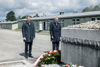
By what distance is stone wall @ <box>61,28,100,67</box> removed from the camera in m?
3.63

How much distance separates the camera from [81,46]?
160 inches

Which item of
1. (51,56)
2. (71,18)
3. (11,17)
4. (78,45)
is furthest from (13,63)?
(11,17)

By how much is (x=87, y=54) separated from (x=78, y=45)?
1.37ft

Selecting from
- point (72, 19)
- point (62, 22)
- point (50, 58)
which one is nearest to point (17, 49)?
point (50, 58)

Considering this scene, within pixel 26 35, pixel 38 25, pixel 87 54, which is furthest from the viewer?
pixel 38 25

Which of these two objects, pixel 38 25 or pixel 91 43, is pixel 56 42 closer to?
pixel 91 43

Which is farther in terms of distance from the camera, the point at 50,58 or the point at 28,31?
the point at 28,31

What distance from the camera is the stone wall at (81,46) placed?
11.9 feet

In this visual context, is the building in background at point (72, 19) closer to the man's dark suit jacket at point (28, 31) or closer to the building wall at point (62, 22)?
the building wall at point (62, 22)

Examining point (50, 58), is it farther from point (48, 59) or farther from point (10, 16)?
point (10, 16)

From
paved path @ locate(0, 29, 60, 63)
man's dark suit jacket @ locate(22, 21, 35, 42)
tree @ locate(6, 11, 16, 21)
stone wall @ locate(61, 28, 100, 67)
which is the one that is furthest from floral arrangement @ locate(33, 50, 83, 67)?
tree @ locate(6, 11, 16, 21)

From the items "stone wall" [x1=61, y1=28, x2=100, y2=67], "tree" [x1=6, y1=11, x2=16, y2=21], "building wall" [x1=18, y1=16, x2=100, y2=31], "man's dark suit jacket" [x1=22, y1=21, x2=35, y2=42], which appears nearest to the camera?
"stone wall" [x1=61, y1=28, x2=100, y2=67]

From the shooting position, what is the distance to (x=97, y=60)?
360 cm

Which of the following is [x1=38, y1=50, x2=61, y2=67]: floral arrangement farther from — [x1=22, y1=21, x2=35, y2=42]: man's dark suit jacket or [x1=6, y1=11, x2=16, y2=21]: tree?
[x1=6, y1=11, x2=16, y2=21]: tree
